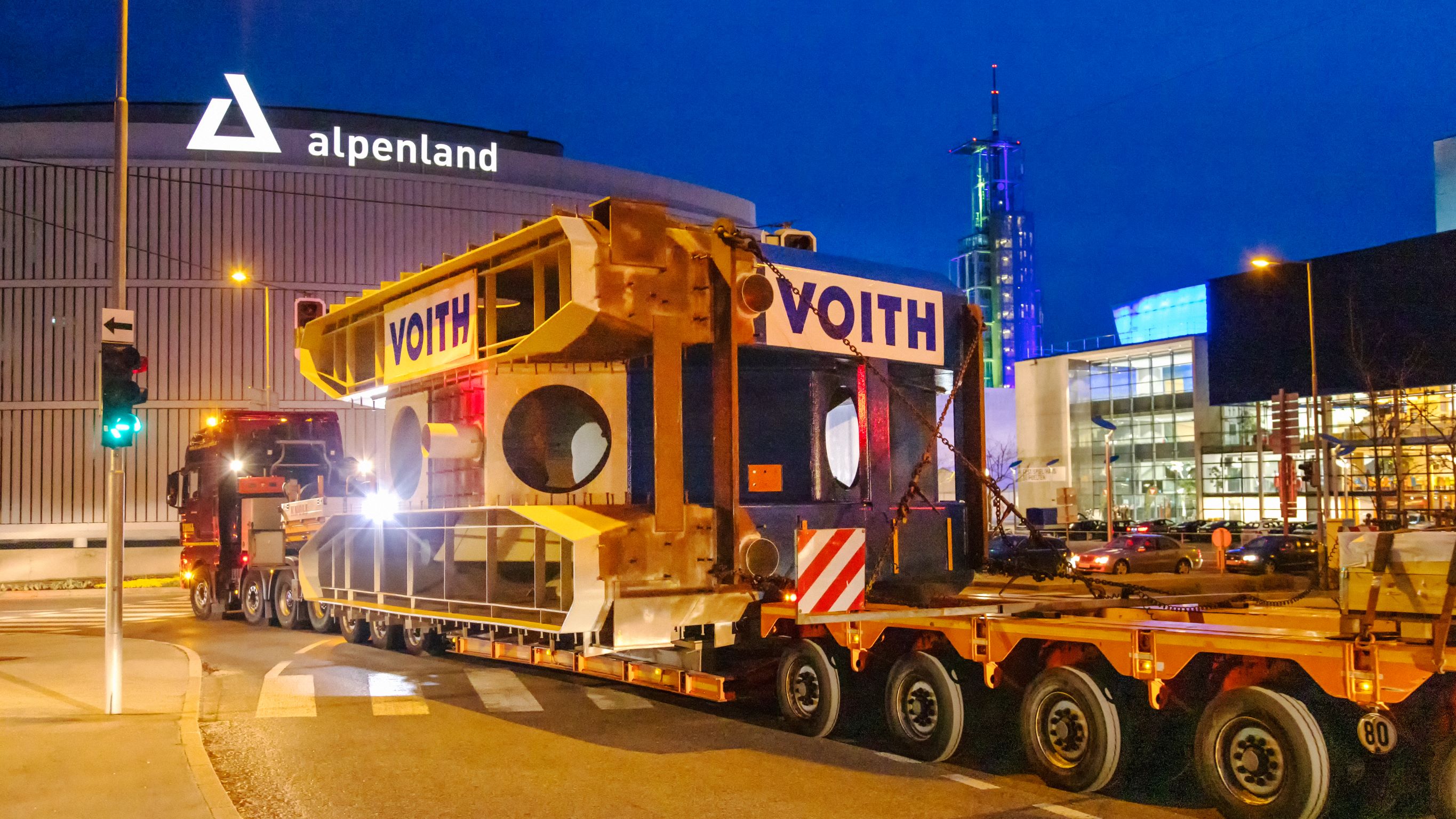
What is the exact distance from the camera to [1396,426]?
109 feet

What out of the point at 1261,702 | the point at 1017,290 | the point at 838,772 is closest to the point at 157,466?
the point at 838,772

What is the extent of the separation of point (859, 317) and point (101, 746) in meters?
7.52

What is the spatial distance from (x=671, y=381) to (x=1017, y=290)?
112 metres

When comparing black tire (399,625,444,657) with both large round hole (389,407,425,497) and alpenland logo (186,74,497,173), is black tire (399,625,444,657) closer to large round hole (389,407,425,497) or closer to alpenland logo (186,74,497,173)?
large round hole (389,407,425,497)

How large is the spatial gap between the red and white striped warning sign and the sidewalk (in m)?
4.31

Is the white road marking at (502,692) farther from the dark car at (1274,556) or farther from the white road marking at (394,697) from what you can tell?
the dark car at (1274,556)

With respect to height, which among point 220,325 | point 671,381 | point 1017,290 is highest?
point 1017,290

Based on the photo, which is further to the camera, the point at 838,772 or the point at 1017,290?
the point at 1017,290

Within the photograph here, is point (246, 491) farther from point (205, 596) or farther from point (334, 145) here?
point (334, 145)

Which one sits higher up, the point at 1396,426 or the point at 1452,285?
the point at 1452,285

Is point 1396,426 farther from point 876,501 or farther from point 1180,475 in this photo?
point 1180,475

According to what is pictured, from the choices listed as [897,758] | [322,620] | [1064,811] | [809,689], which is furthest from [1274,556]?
[1064,811]

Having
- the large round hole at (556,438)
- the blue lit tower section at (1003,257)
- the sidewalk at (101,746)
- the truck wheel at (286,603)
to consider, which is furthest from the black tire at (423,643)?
the blue lit tower section at (1003,257)

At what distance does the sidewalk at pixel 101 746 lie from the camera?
305 inches
